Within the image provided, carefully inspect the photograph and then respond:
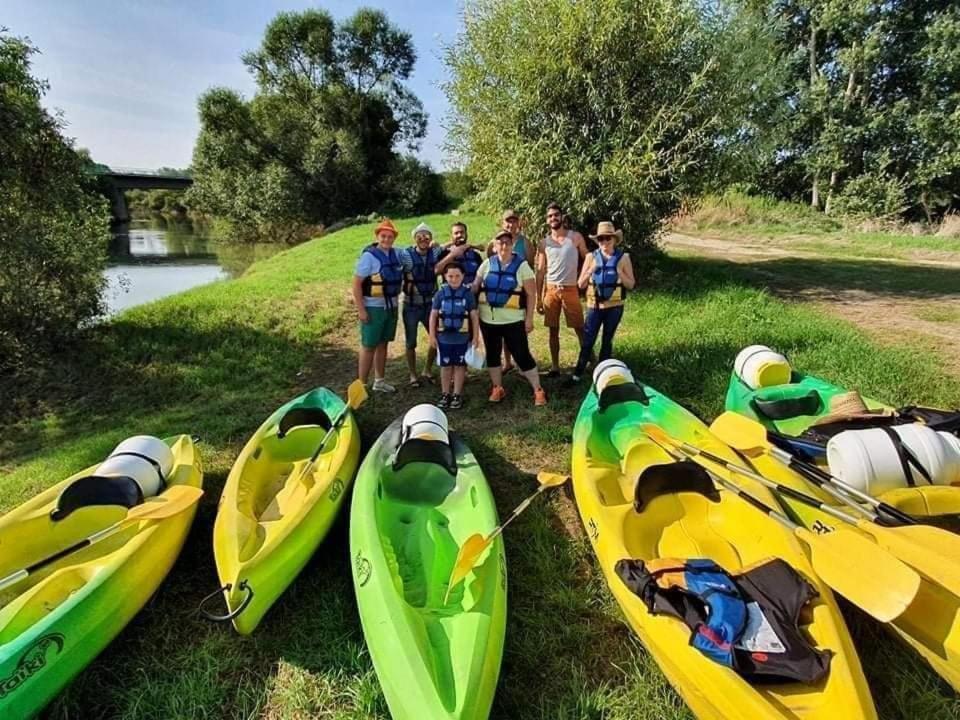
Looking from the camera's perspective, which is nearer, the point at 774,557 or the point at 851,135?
the point at 774,557

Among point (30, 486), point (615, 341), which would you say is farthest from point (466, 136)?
point (30, 486)

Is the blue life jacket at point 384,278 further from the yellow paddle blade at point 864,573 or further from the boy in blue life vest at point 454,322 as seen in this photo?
the yellow paddle blade at point 864,573

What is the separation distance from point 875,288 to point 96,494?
10986 millimetres

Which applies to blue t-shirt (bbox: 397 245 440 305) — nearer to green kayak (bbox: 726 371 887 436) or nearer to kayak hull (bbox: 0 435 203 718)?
kayak hull (bbox: 0 435 203 718)

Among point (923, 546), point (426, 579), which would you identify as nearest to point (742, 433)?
point (923, 546)

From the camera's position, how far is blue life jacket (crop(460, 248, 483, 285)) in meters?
5.01

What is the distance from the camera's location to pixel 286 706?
2449 mm

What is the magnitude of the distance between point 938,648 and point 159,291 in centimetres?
1784

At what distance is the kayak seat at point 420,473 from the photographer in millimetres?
3637

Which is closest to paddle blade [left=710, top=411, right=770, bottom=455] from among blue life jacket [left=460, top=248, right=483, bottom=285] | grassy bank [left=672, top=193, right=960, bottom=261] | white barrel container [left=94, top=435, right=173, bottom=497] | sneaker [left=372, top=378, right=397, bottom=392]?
blue life jacket [left=460, top=248, right=483, bottom=285]

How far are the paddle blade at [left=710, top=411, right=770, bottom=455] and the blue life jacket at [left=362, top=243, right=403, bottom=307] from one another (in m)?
2.96

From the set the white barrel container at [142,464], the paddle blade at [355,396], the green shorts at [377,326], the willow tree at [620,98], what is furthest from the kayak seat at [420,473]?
the willow tree at [620,98]

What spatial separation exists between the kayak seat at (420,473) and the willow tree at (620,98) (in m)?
5.47

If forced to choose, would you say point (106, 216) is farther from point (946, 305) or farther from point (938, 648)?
point (946, 305)
